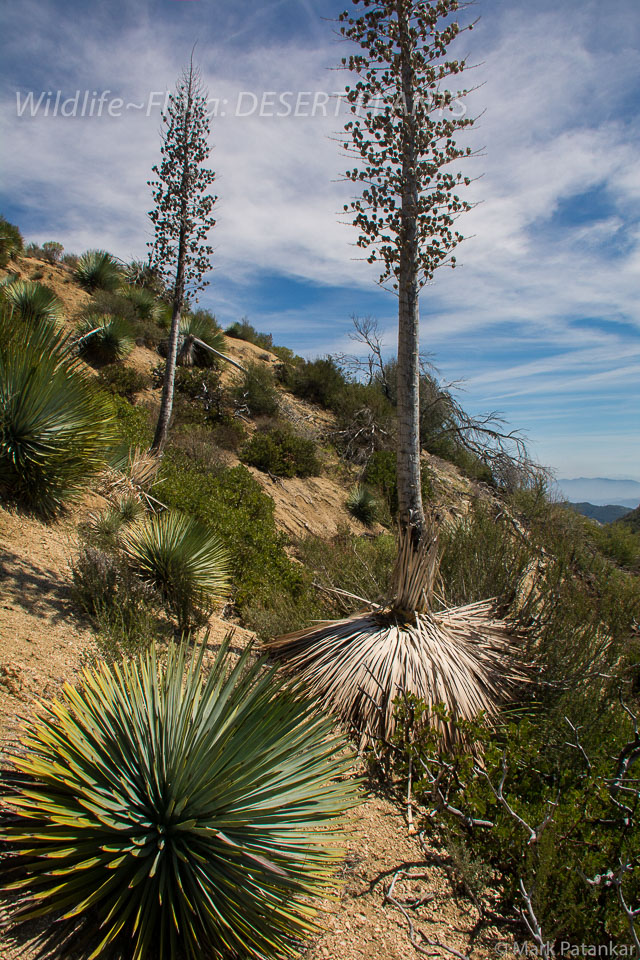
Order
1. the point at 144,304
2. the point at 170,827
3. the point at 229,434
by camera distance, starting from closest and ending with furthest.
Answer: the point at 170,827, the point at 229,434, the point at 144,304

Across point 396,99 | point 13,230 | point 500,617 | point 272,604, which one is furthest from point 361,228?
point 13,230

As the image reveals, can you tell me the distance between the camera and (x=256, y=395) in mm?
16953

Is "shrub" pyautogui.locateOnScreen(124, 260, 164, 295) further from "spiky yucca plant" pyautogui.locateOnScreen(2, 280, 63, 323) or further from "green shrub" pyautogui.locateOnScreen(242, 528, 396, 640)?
"green shrub" pyautogui.locateOnScreen(242, 528, 396, 640)

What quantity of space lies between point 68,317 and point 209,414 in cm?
551

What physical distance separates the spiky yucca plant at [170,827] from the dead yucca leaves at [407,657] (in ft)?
4.70

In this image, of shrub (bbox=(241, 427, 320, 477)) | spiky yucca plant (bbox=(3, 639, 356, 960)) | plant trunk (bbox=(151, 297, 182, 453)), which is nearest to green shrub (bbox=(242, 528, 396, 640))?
spiky yucca plant (bbox=(3, 639, 356, 960))

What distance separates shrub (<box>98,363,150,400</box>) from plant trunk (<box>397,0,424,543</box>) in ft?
35.4

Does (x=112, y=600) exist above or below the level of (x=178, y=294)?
below

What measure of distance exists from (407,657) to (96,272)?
63.6 feet

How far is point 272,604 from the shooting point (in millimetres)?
7559

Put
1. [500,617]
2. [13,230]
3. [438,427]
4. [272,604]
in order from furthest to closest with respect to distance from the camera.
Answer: [13,230] < [438,427] < [272,604] < [500,617]

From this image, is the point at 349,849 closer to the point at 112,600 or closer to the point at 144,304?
the point at 112,600

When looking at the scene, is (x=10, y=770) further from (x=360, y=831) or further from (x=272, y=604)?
(x=272, y=604)

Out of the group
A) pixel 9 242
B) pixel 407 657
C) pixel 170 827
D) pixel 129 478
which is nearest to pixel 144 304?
pixel 9 242
